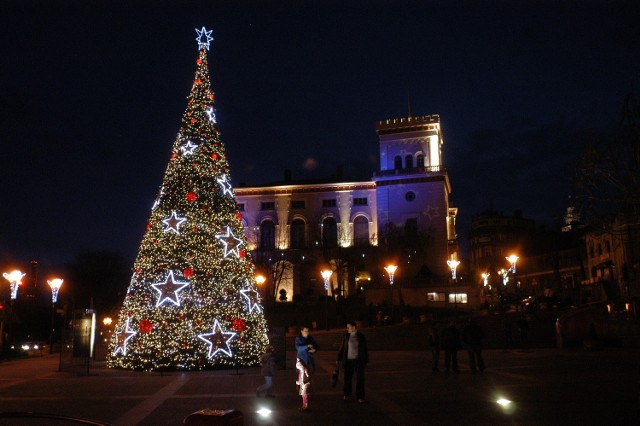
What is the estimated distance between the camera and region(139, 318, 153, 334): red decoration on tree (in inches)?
701

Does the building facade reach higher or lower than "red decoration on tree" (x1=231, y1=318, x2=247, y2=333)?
higher

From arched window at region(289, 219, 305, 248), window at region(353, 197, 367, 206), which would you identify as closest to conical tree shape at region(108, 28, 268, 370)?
window at region(353, 197, 367, 206)

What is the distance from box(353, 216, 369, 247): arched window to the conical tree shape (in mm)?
41491

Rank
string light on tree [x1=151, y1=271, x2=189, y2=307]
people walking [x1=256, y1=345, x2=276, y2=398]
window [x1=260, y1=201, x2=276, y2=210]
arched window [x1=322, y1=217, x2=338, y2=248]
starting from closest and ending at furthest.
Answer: people walking [x1=256, y1=345, x2=276, y2=398], string light on tree [x1=151, y1=271, x2=189, y2=307], arched window [x1=322, y1=217, x2=338, y2=248], window [x1=260, y1=201, x2=276, y2=210]

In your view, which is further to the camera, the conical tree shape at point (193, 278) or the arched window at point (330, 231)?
the arched window at point (330, 231)

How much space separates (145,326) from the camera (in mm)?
17859

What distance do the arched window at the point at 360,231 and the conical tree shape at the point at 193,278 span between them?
41491 mm

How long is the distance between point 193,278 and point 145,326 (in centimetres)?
207

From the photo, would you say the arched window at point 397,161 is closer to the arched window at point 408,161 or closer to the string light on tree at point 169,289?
the arched window at point 408,161

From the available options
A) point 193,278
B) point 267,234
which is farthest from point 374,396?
point 267,234

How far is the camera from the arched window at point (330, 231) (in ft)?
200

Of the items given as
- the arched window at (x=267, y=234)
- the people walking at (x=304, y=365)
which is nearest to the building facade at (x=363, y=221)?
the arched window at (x=267, y=234)

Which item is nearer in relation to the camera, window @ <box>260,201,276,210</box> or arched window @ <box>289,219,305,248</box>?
arched window @ <box>289,219,305,248</box>

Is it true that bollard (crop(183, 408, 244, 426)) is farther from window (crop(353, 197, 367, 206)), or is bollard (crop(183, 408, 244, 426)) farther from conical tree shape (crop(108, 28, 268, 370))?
window (crop(353, 197, 367, 206))
